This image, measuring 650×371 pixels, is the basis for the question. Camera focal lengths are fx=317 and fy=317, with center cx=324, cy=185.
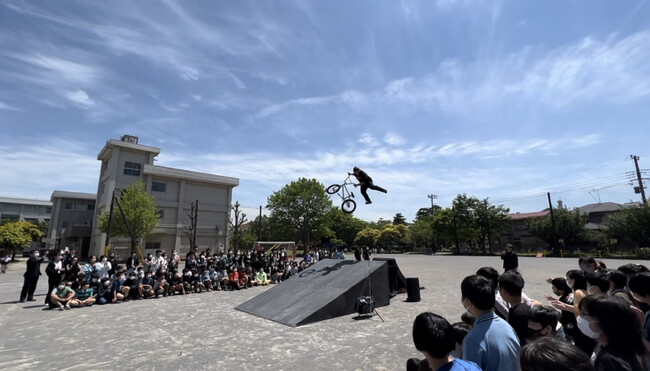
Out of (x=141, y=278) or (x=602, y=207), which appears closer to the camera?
(x=141, y=278)

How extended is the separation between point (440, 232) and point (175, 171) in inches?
1484

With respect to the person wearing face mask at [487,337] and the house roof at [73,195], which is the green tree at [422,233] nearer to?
the house roof at [73,195]

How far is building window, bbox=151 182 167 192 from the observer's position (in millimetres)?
36406

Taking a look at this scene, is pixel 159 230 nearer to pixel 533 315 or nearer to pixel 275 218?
pixel 275 218

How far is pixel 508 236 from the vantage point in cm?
5562

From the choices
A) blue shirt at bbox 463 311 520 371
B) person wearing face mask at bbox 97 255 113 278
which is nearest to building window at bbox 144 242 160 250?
person wearing face mask at bbox 97 255 113 278

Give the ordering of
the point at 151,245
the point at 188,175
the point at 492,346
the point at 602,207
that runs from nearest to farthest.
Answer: the point at 492,346
the point at 151,245
the point at 188,175
the point at 602,207

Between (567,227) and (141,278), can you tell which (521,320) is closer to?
(141,278)

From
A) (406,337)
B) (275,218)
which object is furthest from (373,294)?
(275,218)

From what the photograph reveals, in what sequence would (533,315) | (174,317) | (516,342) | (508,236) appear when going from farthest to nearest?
(508,236)
(174,317)
(533,315)
(516,342)

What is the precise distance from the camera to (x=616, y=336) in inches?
73.8

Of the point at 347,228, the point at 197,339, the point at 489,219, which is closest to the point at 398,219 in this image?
the point at 347,228

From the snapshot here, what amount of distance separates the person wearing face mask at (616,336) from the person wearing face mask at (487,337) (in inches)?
17.0

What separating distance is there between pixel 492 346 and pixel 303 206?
46.3 m
